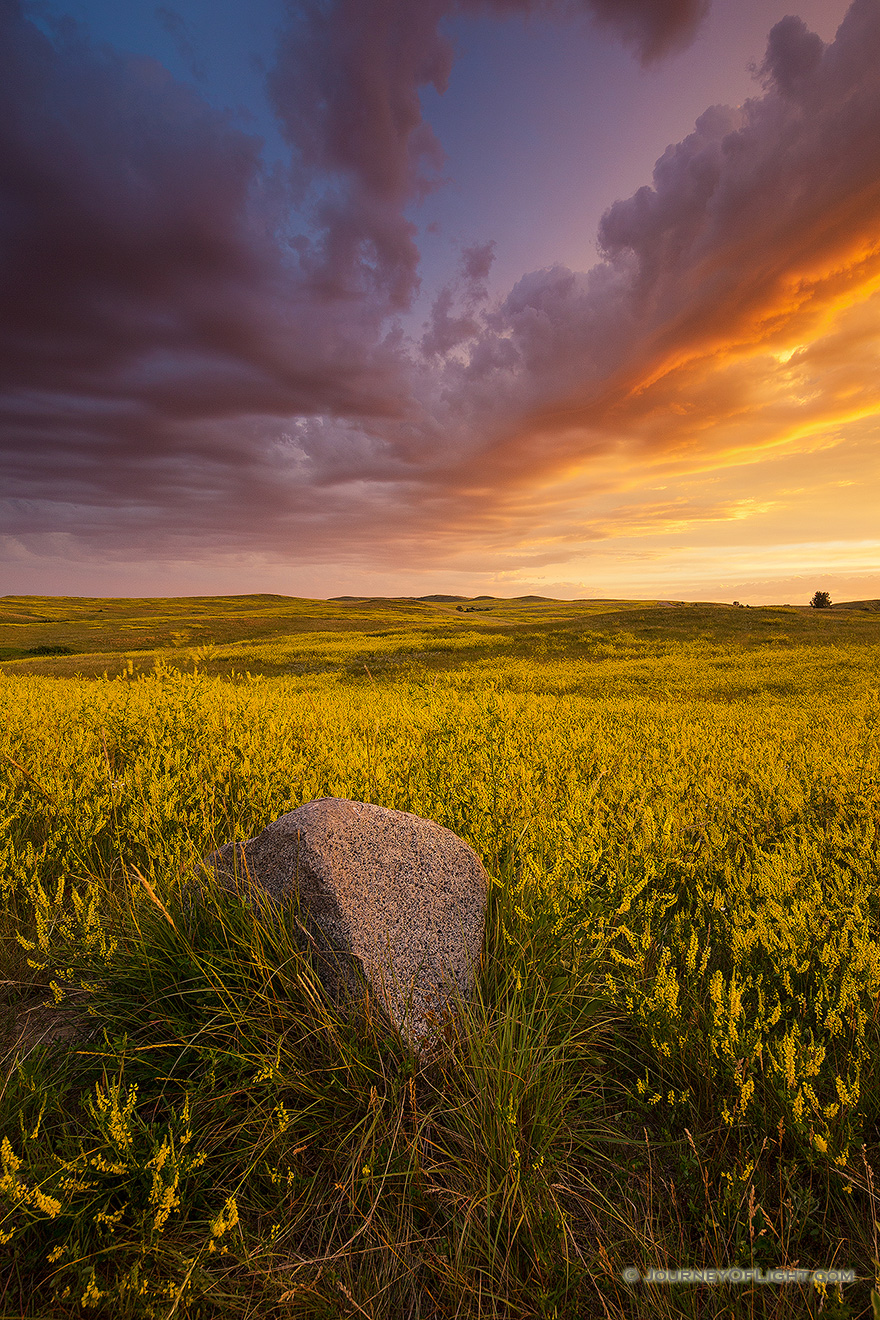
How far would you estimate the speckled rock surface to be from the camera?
262cm

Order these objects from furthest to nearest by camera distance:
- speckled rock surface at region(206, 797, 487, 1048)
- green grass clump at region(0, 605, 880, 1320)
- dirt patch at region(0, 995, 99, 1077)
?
speckled rock surface at region(206, 797, 487, 1048) < dirt patch at region(0, 995, 99, 1077) < green grass clump at region(0, 605, 880, 1320)

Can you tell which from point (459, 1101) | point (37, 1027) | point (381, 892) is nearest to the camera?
point (459, 1101)

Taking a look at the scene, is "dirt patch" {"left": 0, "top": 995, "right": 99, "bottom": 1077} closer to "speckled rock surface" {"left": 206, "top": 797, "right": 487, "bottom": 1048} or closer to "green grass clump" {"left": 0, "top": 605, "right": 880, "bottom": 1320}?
"green grass clump" {"left": 0, "top": 605, "right": 880, "bottom": 1320}

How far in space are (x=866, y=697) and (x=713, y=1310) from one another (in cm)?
1482

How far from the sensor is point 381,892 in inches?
114

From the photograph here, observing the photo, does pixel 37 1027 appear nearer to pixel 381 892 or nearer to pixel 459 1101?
pixel 381 892

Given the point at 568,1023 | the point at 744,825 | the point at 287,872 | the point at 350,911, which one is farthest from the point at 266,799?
the point at 744,825

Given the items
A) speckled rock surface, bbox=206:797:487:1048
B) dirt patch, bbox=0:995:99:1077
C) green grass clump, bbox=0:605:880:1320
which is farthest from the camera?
speckled rock surface, bbox=206:797:487:1048

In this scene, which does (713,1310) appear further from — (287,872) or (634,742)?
(634,742)

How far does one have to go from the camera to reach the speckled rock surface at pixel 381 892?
2.62m

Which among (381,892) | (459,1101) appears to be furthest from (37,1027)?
(459,1101)

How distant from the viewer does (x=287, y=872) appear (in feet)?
9.72

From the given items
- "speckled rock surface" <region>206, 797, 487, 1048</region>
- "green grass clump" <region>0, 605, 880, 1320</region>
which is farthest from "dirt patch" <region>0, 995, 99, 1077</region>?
"speckled rock surface" <region>206, 797, 487, 1048</region>

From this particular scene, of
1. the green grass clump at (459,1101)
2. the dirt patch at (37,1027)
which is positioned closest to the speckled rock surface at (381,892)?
the green grass clump at (459,1101)
